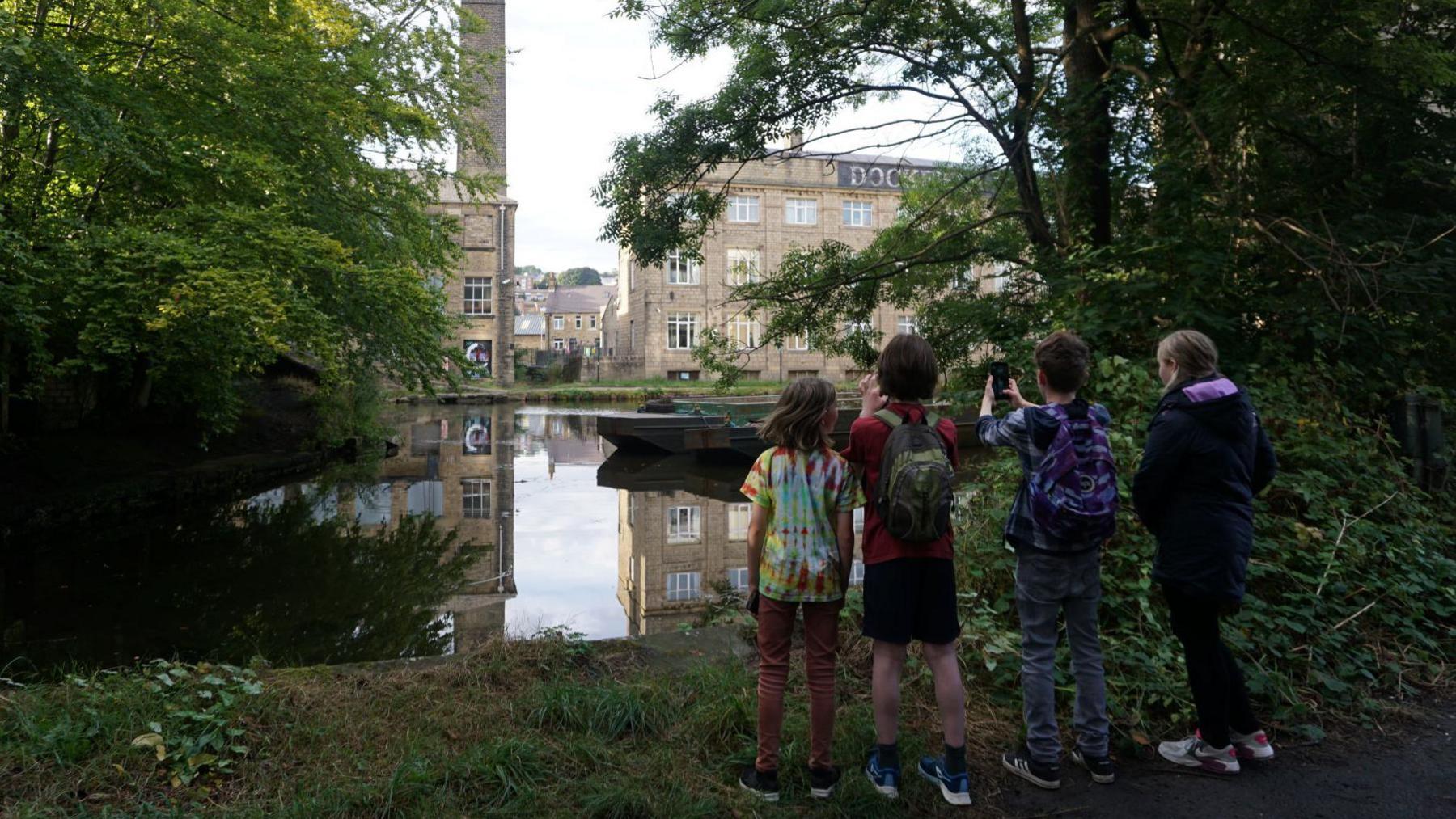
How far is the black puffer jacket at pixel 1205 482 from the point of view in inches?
115

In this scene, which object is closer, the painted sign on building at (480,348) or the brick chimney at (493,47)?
the brick chimney at (493,47)

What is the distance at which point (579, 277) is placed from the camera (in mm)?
154875

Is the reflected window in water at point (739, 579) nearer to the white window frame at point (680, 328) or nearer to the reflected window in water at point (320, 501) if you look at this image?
the reflected window in water at point (320, 501)

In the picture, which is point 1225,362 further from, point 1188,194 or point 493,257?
point 493,257

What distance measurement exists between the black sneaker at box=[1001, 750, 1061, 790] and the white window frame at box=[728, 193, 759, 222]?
3802 centimetres

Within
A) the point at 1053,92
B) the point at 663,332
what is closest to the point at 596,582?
the point at 1053,92

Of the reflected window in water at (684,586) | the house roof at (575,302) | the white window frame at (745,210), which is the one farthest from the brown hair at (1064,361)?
the house roof at (575,302)

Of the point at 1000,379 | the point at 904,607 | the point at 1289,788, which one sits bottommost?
the point at 1289,788

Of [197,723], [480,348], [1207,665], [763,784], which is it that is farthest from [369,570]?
[480,348]

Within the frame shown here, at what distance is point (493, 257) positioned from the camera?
144 feet

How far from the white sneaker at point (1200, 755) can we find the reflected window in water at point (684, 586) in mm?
5076

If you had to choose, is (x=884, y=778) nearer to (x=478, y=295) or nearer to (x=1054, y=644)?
(x=1054, y=644)

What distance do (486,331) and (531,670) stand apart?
41.3 meters

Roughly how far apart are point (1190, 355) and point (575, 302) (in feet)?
283
